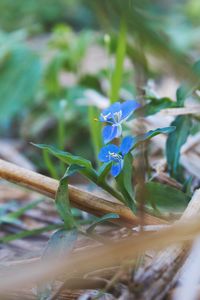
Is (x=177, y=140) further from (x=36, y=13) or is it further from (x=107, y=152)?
(x=36, y=13)

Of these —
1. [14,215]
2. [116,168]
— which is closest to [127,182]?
[116,168]

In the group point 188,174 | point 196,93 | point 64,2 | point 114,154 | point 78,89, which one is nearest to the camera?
point 114,154

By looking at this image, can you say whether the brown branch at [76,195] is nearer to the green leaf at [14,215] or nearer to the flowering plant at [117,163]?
the flowering plant at [117,163]

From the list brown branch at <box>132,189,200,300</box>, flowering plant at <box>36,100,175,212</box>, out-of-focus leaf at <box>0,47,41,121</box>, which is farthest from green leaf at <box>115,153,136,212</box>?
out-of-focus leaf at <box>0,47,41,121</box>

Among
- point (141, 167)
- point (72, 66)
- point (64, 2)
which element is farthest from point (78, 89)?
point (64, 2)

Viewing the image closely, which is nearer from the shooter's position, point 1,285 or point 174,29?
point 1,285

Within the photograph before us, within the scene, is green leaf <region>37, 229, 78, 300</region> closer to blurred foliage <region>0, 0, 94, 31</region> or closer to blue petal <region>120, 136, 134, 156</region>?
blue petal <region>120, 136, 134, 156</region>

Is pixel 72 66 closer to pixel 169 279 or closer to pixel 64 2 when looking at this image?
pixel 169 279
